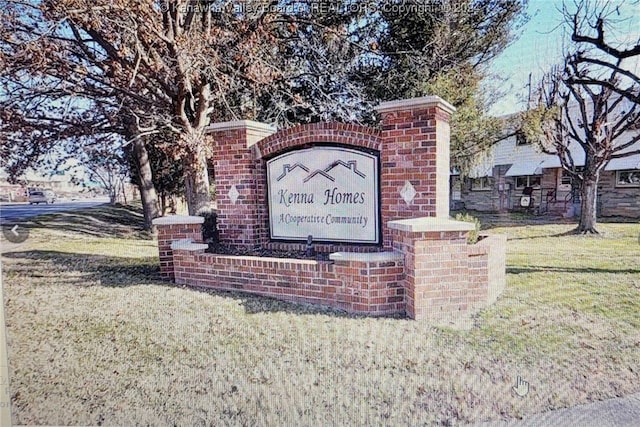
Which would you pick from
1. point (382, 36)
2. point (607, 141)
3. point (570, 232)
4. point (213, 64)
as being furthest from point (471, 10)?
point (213, 64)

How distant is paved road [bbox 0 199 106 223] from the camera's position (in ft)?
6.63

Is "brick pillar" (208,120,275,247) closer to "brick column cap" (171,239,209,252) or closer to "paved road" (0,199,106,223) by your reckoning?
"brick column cap" (171,239,209,252)

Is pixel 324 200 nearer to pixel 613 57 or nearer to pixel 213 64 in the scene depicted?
pixel 213 64

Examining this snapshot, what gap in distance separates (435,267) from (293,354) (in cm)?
103

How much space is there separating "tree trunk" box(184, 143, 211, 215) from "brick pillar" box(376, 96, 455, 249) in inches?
93.0

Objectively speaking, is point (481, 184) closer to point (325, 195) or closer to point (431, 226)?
point (325, 195)

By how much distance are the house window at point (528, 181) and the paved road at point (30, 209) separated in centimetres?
711

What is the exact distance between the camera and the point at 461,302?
224 centimetres

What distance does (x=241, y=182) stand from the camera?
3168 millimetres

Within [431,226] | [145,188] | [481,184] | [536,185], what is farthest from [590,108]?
[145,188]

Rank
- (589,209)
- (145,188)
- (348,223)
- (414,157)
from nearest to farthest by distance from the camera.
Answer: (414,157)
(348,223)
(589,209)
(145,188)

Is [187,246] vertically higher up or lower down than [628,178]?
lower down

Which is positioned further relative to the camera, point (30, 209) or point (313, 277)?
point (313, 277)

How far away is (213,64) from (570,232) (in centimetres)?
431
